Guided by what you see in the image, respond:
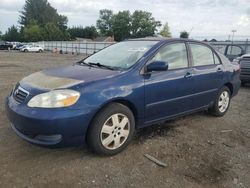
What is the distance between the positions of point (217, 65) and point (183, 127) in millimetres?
1422

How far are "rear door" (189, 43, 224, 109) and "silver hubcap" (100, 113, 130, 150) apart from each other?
1612mm

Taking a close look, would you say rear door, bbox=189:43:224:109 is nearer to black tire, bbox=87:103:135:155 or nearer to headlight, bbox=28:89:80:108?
black tire, bbox=87:103:135:155

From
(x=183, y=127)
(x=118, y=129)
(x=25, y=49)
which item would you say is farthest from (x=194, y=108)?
(x=25, y=49)

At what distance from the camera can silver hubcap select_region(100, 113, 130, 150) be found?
4.03 meters

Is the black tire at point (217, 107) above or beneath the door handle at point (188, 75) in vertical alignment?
beneath

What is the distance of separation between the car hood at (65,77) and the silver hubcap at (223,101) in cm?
276

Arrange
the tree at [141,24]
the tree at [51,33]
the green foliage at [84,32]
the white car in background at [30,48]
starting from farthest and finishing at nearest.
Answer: the green foliage at [84,32] < the tree at [141,24] < the tree at [51,33] < the white car in background at [30,48]

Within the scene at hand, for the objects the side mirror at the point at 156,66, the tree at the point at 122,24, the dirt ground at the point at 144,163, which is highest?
the tree at the point at 122,24

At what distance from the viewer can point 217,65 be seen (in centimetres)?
588

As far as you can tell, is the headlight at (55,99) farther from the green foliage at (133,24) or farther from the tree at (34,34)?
the green foliage at (133,24)

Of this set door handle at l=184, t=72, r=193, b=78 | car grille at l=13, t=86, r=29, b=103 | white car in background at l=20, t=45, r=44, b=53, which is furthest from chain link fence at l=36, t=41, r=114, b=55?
car grille at l=13, t=86, r=29, b=103

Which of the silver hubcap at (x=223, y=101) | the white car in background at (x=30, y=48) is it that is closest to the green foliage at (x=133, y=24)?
the white car in background at (x=30, y=48)

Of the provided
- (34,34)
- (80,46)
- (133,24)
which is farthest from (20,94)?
(133,24)

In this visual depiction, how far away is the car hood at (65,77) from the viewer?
3.89 m
